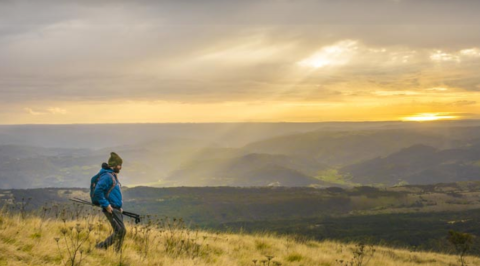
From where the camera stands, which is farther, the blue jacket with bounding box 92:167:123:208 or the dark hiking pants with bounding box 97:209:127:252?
the dark hiking pants with bounding box 97:209:127:252

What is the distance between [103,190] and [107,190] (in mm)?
120

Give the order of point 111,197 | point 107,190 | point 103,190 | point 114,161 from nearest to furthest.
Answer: point 103,190 → point 107,190 → point 111,197 → point 114,161

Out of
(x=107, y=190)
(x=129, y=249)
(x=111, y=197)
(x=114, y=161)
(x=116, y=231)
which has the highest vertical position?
(x=114, y=161)

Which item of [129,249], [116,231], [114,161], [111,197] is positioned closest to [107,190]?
[111,197]

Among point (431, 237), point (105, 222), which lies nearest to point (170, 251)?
point (105, 222)

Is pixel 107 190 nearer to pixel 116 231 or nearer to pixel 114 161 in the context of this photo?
pixel 114 161

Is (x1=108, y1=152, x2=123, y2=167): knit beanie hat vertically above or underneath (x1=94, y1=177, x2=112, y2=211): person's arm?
above

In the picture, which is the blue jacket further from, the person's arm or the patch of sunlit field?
the patch of sunlit field

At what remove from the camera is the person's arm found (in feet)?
27.8

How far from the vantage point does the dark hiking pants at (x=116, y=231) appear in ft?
28.9

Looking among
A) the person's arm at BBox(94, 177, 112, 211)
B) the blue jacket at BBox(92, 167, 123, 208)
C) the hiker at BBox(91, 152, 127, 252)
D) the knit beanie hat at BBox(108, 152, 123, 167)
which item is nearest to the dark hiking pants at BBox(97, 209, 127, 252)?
the hiker at BBox(91, 152, 127, 252)

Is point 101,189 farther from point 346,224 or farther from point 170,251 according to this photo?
point 346,224

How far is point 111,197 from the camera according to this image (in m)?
9.01

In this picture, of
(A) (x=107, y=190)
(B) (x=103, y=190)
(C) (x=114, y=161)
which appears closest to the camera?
(B) (x=103, y=190)
